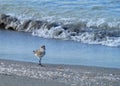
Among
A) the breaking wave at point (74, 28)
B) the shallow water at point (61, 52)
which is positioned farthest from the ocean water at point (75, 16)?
the shallow water at point (61, 52)

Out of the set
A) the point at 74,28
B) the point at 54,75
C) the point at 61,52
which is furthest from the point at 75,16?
the point at 54,75

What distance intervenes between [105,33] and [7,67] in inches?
241

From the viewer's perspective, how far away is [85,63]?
38.3 ft

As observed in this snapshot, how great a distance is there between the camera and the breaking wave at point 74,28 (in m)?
15.4

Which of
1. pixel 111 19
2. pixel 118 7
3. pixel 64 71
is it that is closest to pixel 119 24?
pixel 111 19

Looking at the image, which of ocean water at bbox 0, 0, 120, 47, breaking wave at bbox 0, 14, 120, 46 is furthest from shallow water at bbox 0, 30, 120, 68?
ocean water at bbox 0, 0, 120, 47

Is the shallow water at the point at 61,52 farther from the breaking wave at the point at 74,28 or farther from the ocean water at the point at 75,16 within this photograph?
the ocean water at the point at 75,16

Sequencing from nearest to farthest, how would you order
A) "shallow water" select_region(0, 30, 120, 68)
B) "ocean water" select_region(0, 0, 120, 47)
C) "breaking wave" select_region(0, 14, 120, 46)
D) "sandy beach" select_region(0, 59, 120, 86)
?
"sandy beach" select_region(0, 59, 120, 86) → "shallow water" select_region(0, 30, 120, 68) → "breaking wave" select_region(0, 14, 120, 46) → "ocean water" select_region(0, 0, 120, 47)

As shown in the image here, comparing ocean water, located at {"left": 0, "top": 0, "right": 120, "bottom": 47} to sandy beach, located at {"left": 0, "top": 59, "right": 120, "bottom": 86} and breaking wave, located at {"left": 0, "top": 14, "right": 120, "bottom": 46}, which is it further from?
sandy beach, located at {"left": 0, "top": 59, "right": 120, "bottom": 86}

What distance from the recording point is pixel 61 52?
13.1m

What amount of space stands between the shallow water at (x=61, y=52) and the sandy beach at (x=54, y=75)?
71cm

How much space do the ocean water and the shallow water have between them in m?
0.86

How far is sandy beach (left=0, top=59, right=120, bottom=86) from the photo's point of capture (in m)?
8.87

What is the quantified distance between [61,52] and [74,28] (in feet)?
13.3
